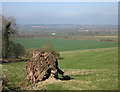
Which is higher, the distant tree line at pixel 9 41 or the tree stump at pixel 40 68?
the distant tree line at pixel 9 41

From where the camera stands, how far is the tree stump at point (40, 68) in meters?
14.7

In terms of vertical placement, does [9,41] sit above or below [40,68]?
above

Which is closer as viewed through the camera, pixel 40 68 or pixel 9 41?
pixel 40 68

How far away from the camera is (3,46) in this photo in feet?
132

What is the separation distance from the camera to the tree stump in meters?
14.7

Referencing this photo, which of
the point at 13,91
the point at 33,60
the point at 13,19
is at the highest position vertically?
the point at 13,19

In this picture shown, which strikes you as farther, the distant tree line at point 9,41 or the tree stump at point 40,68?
the distant tree line at point 9,41

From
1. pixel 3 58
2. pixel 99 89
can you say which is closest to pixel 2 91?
pixel 99 89

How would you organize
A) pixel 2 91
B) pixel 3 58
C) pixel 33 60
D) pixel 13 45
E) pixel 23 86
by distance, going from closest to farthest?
pixel 2 91, pixel 23 86, pixel 33 60, pixel 3 58, pixel 13 45

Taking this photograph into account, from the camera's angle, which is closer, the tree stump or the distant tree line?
the tree stump

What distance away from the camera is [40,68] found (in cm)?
1473

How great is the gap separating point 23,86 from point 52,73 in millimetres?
2735

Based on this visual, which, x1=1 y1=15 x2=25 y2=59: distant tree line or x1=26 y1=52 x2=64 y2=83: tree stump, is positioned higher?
x1=1 y1=15 x2=25 y2=59: distant tree line

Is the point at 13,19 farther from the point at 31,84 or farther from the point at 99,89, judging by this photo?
the point at 99,89
